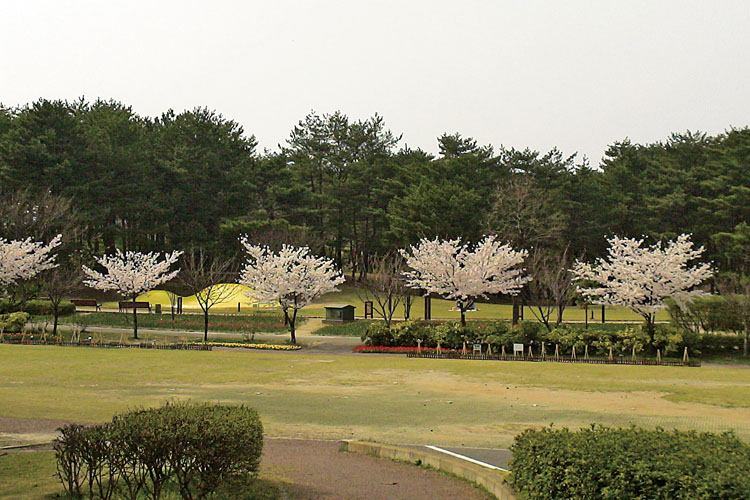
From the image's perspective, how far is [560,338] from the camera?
34.9 m

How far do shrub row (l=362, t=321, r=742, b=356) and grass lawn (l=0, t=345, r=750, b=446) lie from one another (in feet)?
11.8

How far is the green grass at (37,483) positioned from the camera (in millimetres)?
9250

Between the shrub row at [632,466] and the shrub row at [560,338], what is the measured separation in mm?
26848

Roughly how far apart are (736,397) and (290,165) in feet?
231

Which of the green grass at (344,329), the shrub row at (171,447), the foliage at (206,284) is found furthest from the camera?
the green grass at (344,329)

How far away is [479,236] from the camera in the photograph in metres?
66.7

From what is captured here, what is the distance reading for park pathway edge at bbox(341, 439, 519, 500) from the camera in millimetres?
9727

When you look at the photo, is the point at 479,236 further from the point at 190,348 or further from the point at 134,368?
the point at 134,368

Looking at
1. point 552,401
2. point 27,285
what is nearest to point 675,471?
point 552,401

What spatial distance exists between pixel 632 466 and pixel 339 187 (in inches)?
2881

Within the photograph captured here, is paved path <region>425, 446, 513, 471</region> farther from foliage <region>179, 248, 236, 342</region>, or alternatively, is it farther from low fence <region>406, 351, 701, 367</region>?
foliage <region>179, 248, 236, 342</region>

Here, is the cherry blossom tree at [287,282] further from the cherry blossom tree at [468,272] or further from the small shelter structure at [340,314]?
the cherry blossom tree at [468,272]

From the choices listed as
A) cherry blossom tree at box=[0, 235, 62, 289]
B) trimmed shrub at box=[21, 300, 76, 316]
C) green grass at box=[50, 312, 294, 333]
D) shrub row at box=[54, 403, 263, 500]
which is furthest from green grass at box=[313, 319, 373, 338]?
shrub row at box=[54, 403, 263, 500]

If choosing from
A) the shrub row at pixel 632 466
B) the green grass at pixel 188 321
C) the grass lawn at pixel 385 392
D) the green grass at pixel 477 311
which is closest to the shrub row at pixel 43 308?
the green grass at pixel 188 321
